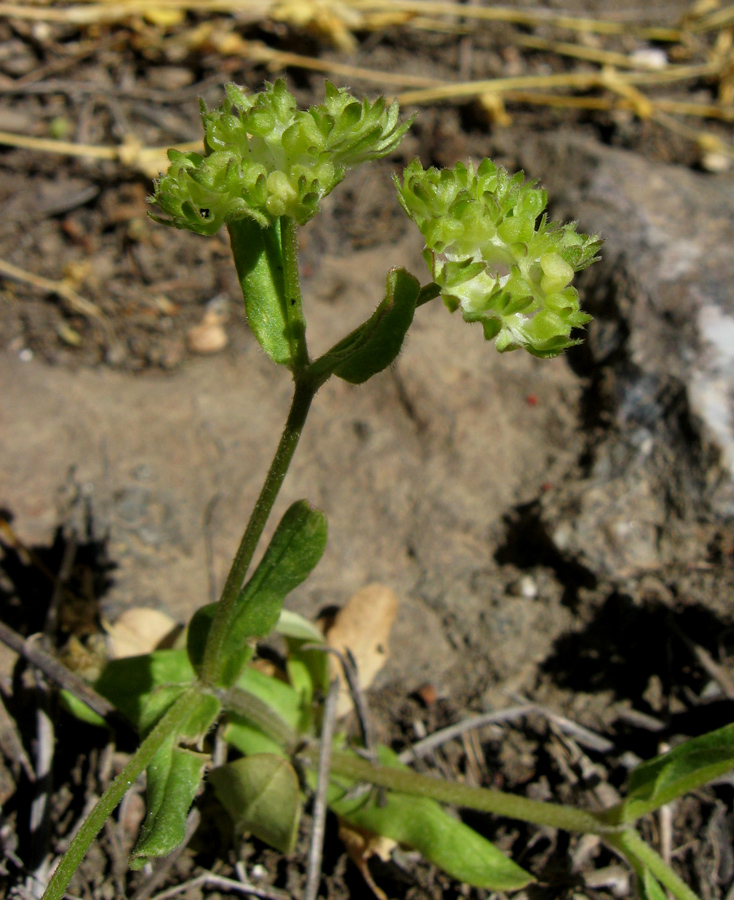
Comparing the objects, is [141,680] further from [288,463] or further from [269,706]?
[288,463]

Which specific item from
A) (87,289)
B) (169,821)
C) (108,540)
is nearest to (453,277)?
(169,821)

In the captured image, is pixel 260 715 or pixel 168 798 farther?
pixel 260 715

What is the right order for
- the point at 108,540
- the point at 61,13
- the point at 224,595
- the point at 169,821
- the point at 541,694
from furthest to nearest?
1. the point at 61,13
2. the point at 108,540
3. the point at 541,694
4. the point at 224,595
5. the point at 169,821

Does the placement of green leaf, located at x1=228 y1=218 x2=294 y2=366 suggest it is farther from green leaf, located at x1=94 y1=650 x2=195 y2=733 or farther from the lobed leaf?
green leaf, located at x1=94 y1=650 x2=195 y2=733

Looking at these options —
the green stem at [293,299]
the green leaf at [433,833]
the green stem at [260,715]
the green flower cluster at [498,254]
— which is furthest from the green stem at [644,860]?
the green stem at [293,299]

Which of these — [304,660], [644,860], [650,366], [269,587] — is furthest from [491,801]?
[650,366]

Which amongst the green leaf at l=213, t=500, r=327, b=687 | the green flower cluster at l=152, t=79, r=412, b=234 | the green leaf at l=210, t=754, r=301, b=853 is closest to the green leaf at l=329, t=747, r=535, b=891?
the green leaf at l=210, t=754, r=301, b=853

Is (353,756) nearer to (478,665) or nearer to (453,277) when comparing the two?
(478,665)
